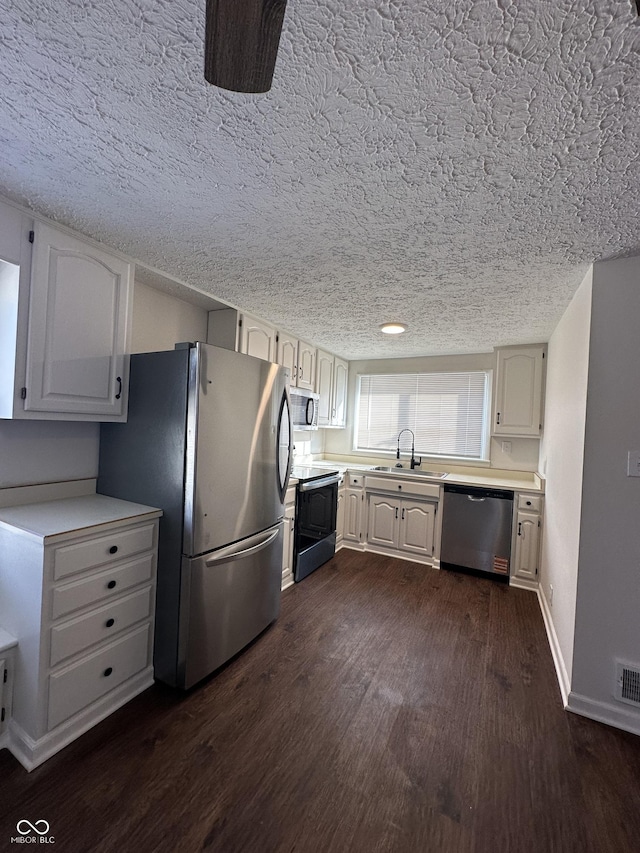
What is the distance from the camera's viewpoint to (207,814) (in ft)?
4.28

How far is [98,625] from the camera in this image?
5.52 feet

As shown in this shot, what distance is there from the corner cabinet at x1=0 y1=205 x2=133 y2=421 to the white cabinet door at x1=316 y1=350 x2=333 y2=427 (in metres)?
2.30

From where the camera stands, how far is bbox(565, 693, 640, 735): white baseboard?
1.77 metres

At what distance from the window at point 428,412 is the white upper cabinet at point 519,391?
33 centimetres

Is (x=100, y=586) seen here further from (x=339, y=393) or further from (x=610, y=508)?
(x=339, y=393)

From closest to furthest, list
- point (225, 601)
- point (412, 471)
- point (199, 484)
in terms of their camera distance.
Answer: point (199, 484)
point (225, 601)
point (412, 471)

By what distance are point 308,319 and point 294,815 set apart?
2927 millimetres

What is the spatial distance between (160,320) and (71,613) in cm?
188

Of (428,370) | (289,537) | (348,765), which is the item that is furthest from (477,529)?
(348,765)

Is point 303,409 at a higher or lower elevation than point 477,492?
higher

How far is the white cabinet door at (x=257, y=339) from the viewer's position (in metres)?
2.97

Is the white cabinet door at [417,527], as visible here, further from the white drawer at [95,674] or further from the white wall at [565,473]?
the white drawer at [95,674]

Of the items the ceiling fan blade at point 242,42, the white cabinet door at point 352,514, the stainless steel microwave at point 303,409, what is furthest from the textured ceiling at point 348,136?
the white cabinet door at point 352,514

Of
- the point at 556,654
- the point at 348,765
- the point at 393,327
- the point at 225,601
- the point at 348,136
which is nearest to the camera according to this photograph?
the point at 348,136
